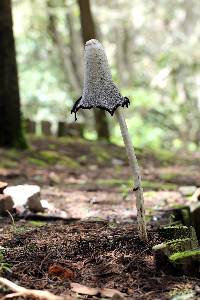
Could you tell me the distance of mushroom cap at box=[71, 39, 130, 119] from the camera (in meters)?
3.15

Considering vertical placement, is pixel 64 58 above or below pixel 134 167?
above

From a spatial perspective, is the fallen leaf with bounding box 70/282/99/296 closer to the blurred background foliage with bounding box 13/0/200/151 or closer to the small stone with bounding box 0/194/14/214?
the small stone with bounding box 0/194/14/214

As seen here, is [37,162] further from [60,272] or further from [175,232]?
[60,272]

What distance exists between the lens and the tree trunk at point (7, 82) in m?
9.53

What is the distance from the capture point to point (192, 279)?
2.82 m

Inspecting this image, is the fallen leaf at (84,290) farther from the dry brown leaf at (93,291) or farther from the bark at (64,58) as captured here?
the bark at (64,58)

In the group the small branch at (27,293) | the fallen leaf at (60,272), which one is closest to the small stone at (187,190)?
the fallen leaf at (60,272)

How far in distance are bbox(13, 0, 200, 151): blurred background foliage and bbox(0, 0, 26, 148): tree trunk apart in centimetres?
754

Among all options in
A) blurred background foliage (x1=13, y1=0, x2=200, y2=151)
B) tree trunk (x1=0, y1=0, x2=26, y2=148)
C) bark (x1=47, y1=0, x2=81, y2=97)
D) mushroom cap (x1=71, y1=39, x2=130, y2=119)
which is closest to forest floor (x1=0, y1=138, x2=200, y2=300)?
tree trunk (x1=0, y1=0, x2=26, y2=148)

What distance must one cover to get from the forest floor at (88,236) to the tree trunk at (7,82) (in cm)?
62

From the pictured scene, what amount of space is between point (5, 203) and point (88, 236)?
4.20 ft

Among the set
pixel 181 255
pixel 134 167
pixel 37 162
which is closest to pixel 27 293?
pixel 181 255

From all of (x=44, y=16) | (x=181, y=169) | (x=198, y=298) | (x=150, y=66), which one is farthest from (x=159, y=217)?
(x=150, y=66)

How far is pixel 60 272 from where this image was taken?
9.50 feet
